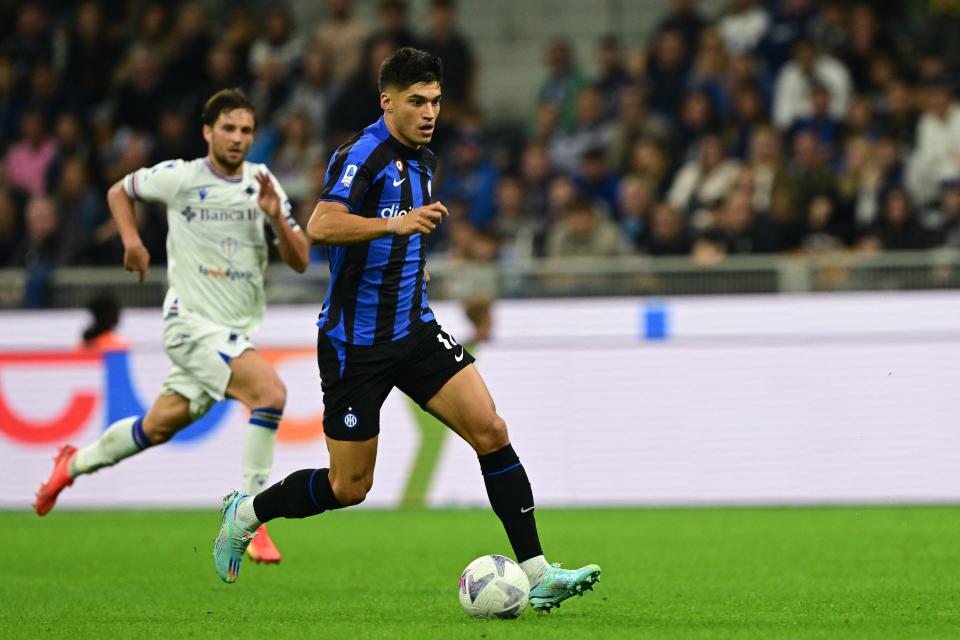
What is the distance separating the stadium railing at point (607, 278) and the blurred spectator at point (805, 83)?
8.84 feet

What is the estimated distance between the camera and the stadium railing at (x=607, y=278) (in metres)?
14.3

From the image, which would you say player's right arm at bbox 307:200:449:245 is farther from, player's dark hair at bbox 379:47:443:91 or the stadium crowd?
the stadium crowd

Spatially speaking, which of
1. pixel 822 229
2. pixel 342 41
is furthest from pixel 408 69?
pixel 342 41

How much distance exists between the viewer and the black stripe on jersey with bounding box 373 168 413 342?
6969mm

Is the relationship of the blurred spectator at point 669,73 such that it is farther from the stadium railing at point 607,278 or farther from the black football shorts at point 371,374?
the black football shorts at point 371,374

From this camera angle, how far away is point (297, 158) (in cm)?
1764

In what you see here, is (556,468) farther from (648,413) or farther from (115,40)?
(115,40)

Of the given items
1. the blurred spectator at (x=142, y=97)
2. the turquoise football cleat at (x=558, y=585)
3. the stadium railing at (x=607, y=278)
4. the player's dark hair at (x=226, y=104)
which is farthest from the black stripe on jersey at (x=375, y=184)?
the blurred spectator at (x=142, y=97)

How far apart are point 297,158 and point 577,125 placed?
3.07m

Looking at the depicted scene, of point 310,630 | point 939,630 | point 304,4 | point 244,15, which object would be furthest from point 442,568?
point 304,4

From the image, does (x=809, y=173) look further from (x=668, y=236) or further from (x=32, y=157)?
(x=32, y=157)

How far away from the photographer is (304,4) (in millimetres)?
21141

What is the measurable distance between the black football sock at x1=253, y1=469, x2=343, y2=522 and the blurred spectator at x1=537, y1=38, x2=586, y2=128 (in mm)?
11089

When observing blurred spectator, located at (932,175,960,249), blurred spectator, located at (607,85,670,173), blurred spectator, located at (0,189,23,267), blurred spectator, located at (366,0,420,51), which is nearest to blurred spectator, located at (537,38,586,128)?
blurred spectator, located at (607,85,670,173)
